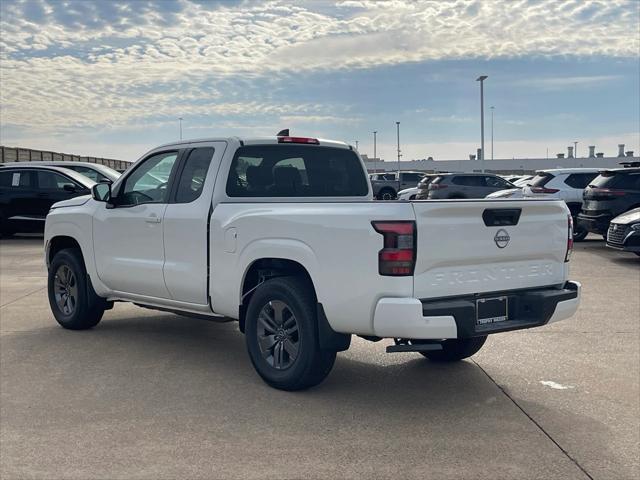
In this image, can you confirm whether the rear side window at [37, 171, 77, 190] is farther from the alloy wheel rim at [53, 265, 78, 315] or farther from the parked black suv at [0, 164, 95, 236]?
the alloy wheel rim at [53, 265, 78, 315]

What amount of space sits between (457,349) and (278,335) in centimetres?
170

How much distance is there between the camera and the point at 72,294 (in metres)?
7.64

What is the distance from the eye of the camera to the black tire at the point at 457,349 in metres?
6.12

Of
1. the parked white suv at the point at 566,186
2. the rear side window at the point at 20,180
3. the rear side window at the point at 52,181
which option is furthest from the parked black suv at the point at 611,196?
the rear side window at the point at 20,180

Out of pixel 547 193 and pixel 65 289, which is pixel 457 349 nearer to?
pixel 65 289

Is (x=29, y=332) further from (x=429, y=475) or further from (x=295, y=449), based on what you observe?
(x=429, y=475)

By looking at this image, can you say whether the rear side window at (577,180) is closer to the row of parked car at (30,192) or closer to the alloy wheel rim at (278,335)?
the row of parked car at (30,192)

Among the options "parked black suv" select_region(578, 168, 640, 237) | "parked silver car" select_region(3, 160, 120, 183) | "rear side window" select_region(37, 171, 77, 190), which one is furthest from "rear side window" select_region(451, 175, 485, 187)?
"rear side window" select_region(37, 171, 77, 190)

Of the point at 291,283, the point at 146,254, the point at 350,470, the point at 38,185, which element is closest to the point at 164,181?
the point at 146,254

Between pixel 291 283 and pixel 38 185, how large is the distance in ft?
43.4

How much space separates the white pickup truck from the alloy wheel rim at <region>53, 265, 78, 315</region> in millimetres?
228

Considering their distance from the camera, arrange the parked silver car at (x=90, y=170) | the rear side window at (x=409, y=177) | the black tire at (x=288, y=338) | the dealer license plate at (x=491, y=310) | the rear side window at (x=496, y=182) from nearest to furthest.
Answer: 1. the dealer license plate at (x=491, y=310)
2. the black tire at (x=288, y=338)
3. the parked silver car at (x=90, y=170)
4. the rear side window at (x=496, y=182)
5. the rear side window at (x=409, y=177)

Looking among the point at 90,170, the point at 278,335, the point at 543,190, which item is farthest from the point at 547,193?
the point at 278,335

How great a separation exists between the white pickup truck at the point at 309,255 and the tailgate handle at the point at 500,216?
0.4 inches
